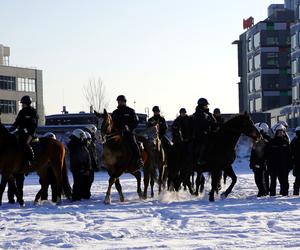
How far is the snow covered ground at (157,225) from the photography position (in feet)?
35.7

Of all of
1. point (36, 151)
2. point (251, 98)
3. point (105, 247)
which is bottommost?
point (105, 247)

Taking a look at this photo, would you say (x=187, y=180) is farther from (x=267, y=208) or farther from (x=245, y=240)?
(x=245, y=240)

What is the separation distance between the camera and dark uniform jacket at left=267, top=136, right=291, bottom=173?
19719mm

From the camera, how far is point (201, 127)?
18.9m

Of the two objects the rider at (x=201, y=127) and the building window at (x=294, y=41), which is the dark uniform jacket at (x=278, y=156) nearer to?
the rider at (x=201, y=127)

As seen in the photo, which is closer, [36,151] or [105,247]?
[105,247]

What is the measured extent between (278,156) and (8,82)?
288 ft

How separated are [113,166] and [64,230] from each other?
236 inches

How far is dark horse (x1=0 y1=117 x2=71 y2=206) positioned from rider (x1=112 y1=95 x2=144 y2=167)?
5.49 ft

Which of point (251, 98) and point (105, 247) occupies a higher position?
point (251, 98)

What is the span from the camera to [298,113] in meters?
81.4

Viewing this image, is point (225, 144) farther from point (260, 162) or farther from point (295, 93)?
point (295, 93)

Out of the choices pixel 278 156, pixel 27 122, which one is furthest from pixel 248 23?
pixel 27 122

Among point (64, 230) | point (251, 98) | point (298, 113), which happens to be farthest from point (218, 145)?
point (251, 98)
